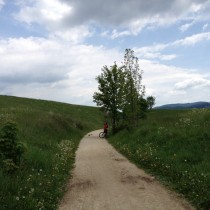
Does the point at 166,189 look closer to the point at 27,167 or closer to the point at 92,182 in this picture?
the point at 92,182

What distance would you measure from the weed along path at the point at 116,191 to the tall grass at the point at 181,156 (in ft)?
1.81

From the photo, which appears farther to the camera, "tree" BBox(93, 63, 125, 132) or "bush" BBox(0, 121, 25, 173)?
"tree" BBox(93, 63, 125, 132)

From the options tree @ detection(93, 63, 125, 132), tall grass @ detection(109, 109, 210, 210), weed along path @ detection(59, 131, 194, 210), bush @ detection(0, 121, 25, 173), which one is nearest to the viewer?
weed along path @ detection(59, 131, 194, 210)

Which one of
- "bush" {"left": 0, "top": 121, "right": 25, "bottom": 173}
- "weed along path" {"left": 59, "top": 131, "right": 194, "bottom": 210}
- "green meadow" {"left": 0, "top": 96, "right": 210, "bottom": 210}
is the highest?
"bush" {"left": 0, "top": 121, "right": 25, "bottom": 173}

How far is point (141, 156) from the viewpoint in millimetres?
18078

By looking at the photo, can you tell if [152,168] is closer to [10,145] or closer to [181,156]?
[181,156]

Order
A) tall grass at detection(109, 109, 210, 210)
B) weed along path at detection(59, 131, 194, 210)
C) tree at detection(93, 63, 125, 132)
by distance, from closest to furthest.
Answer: weed along path at detection(59, 131, 194, 210) → tall grass at detection(109, 109, 210, 210) → tree at detection(93, 63, 125, 132)

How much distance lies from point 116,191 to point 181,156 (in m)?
4.66

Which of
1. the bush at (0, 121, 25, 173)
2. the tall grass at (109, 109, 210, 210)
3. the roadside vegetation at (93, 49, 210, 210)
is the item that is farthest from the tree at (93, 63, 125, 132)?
the bush at (0, 121, 25, 173)

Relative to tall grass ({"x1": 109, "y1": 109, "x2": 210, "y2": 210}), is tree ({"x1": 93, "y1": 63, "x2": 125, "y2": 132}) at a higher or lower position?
higher

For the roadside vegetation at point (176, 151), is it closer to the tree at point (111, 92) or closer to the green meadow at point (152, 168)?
the green meadow at point (152, 168)

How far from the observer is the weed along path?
10070 millimetres

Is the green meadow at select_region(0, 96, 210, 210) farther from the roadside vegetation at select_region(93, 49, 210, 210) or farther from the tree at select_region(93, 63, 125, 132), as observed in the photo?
the tree at select_region(93, 63, 125, 132)

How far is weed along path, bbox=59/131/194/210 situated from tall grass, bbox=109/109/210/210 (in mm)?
550
